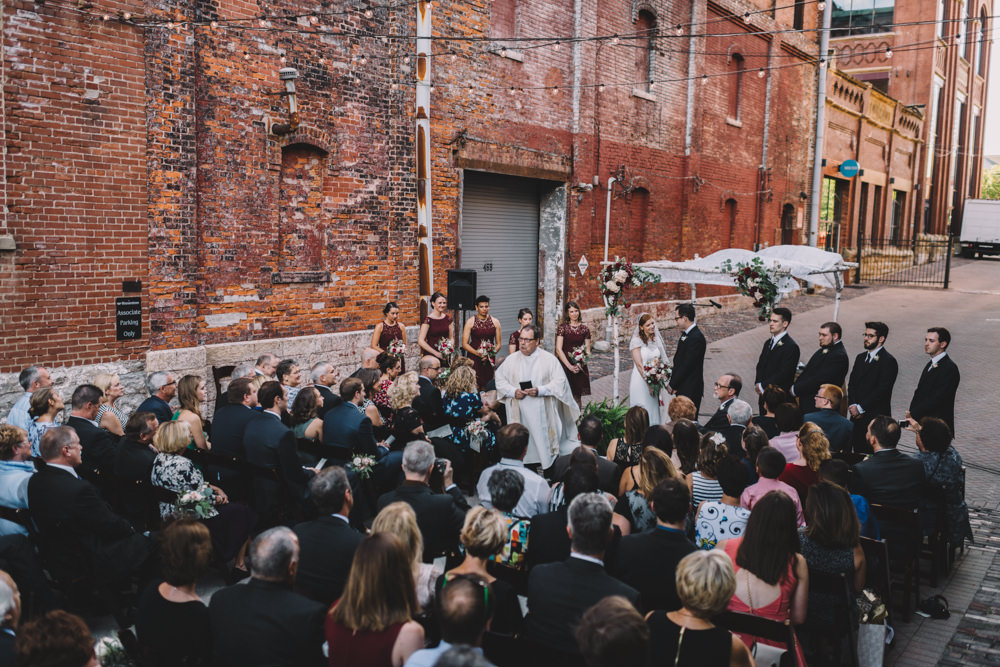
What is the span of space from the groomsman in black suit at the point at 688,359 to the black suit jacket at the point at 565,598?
231 inches

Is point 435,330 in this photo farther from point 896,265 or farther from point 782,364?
point 896,265

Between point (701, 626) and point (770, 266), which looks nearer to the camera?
point (701, 626)

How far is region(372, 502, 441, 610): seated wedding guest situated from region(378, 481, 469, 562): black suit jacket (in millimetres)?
778

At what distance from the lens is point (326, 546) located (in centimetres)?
434

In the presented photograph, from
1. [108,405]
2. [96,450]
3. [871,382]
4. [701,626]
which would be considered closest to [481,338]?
[871,382]

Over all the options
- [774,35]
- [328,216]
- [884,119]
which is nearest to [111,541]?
[328,216]

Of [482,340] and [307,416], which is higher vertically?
[482,340]

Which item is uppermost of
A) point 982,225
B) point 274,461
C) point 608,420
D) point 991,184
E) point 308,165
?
point 991,184

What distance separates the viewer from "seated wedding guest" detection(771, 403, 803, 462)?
6617 millimetres

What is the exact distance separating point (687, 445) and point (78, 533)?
14.6 ft

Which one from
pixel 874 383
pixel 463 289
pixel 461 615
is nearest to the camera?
pixel 461 615

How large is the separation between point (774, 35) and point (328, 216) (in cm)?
1886

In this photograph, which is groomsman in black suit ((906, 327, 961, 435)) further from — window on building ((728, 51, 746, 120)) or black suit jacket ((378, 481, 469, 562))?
window on building ((728, 51, 746, 120))

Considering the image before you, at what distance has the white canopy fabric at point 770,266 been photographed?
36.8ft
